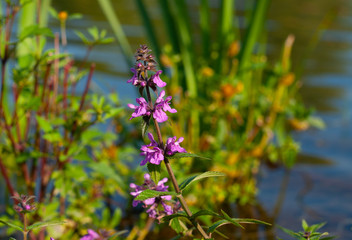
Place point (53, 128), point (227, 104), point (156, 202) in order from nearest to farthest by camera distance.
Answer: point (156, 202) → point (53, 128) → point (227, 104)

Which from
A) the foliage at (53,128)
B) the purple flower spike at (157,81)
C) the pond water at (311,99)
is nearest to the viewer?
the purple flower spike at (157,81)

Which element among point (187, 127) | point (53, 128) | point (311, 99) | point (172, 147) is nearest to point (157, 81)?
point (172, 147)

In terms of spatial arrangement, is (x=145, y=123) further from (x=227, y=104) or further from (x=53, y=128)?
(x=227, y=104)

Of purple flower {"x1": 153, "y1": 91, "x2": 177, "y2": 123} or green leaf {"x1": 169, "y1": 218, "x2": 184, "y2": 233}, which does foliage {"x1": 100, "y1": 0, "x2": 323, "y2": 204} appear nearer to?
green leaf {"x1": 169, "y1": 218, "x2": 184, "y2": 233}

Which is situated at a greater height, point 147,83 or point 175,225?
point 147,83

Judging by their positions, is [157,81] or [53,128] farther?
[53,128]

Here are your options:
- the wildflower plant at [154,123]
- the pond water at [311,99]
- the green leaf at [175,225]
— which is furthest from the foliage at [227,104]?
the wildflower plant at [154,123]

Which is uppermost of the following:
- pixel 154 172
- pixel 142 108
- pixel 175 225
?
pixel 142 108

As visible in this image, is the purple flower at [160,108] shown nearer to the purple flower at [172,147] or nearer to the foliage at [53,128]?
the purple flower at [172,147]

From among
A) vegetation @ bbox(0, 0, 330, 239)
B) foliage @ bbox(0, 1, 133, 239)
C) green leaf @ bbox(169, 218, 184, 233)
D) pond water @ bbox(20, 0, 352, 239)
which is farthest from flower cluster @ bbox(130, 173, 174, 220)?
pond water @ bbox(20, 0, 352, 239)
